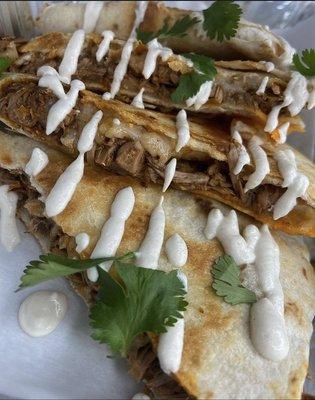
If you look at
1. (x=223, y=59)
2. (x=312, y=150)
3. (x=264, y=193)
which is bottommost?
(x=312, y=150)

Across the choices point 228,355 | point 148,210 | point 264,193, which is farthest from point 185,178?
point 228,355

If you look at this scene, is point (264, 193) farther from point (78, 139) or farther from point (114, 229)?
point (78, 139)

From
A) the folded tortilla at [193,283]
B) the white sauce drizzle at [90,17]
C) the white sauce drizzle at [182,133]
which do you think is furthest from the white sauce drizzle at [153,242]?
the white sauce drizzle at [90,17]

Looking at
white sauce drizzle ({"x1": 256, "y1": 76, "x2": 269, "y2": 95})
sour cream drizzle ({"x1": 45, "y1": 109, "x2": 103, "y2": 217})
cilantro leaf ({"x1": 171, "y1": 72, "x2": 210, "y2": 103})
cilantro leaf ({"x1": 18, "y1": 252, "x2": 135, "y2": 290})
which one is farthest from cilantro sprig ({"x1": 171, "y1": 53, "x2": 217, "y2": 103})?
cilantro leaf ({"x1": 18, "y1": 252, "x2": 135, "y2": 290})

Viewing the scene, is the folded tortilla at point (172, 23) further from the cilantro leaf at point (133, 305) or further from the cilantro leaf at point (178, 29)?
the cilantro leaf at point (133, 305)

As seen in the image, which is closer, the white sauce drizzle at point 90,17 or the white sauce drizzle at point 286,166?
the white sauce drizzle at point 286,166
